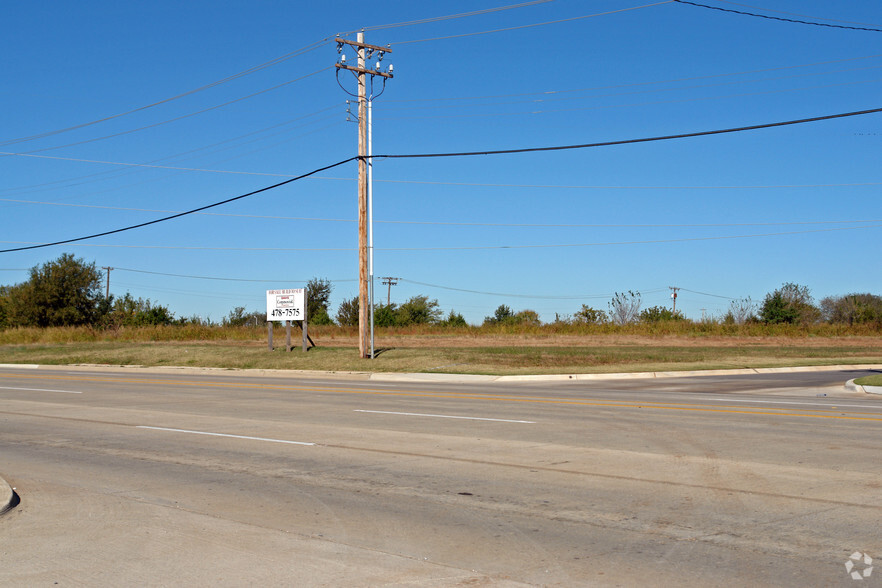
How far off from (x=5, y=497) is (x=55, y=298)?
6636cm

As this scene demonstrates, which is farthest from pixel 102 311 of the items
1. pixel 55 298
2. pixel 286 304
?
pixel 286 304

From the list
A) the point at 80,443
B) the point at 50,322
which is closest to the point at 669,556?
the point at 80,443

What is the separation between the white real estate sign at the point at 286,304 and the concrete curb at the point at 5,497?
28.3 metres

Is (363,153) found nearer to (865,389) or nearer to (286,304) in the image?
(286,304)

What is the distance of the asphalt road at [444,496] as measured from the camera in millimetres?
5816

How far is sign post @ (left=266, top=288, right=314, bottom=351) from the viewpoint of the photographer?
36.9 meters

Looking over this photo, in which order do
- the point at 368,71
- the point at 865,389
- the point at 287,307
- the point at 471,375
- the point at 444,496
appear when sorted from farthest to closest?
1. the point at 287,307
2. the point at 368,71
3. the point at 471,375
4. the point at 865,389
5. the point at 444,496

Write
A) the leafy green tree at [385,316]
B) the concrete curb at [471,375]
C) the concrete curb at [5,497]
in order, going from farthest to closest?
the leafy green tree at [385,316]
the concrete curb at [471,375]
the concrete curb at [5,497]

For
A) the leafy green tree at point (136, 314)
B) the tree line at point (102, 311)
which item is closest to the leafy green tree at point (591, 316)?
the tree line at point (102, 311)

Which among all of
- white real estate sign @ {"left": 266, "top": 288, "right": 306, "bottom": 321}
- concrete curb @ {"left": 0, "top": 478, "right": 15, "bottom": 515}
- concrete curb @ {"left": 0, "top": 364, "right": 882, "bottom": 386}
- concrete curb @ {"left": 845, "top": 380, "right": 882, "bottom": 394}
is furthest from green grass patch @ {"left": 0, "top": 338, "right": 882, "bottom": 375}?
concrete curb @ {"left": 0, "top": 478, "right": 15, "bottom": 515}

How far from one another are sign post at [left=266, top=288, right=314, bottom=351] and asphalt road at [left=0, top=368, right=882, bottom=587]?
20.3 metres

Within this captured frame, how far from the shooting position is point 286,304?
37344 millimetres

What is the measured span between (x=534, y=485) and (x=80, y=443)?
285 inches

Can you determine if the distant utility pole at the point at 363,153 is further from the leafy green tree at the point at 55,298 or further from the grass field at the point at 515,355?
the leafy green tree at the point at 55,298
